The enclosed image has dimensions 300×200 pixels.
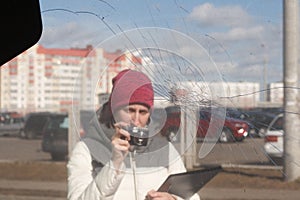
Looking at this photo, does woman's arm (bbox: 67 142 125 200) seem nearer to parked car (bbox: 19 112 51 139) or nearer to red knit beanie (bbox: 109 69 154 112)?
red knit beanie (bbox: 109 69 154 112)

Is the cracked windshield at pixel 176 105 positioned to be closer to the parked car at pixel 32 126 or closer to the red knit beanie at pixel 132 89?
the red knit beanie at pixel 132 89

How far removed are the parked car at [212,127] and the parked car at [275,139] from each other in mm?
78

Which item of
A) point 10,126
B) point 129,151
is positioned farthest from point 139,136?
point 10,126

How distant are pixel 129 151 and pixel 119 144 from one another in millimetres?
35

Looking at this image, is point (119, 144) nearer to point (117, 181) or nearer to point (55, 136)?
point (117, 181)

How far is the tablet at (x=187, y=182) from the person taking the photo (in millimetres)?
1675

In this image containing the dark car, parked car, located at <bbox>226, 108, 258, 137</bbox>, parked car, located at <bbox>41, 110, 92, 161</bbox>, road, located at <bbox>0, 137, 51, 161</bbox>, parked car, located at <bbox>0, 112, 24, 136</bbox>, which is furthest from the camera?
parked car, located at <bbox>0, 112, 24, 136</bbox>

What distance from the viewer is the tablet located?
1.67 metres

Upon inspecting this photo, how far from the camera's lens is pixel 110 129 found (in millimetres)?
1732

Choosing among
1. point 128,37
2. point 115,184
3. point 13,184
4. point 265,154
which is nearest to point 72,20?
point 128,37

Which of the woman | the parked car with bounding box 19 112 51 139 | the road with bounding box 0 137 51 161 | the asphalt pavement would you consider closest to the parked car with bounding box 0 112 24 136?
the road with bounding box 0 137 51 161

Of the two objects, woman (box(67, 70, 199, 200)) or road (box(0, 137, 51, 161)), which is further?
road (box(0, 137, 51, 161))

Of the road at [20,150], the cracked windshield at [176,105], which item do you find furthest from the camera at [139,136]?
the road at [20,150]

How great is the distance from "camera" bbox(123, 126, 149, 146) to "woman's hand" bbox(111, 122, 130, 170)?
0.01m
